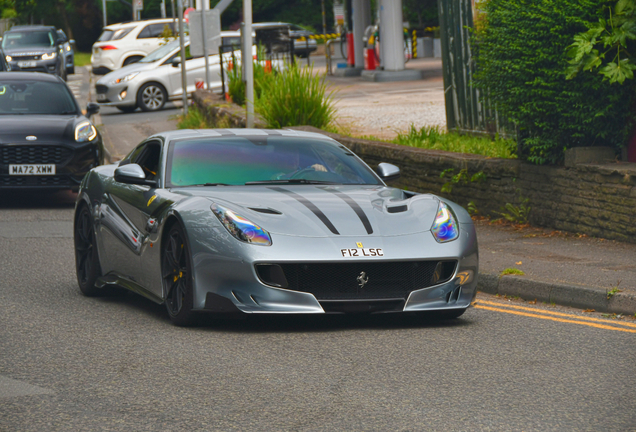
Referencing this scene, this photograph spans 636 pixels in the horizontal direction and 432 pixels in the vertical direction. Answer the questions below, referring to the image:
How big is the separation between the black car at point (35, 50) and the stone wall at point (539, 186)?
92.8 ft

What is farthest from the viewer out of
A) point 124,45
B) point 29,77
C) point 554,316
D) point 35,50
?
point 35,50

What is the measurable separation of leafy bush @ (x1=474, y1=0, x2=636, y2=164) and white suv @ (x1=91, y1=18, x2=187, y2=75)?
28696mm

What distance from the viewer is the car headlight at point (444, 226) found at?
688cm

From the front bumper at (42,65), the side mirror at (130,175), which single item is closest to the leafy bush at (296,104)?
the side mirror at (130,175)

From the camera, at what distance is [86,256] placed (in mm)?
8641

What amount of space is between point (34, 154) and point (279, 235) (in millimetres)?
8214

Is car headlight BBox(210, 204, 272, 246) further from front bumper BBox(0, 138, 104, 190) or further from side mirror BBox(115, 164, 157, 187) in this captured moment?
front bumper BBox(0, 138, 104, 190)

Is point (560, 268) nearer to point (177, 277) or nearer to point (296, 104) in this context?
point (177, 277)

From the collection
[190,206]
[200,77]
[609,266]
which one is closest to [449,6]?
[609,266]

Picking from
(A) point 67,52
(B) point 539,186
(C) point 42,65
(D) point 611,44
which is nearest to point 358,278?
Answer: (D) point 611,44

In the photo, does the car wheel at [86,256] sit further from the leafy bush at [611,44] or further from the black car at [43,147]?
the black car at [43,147]

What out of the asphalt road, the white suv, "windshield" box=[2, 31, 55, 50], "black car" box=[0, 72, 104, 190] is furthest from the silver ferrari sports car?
"windshield" box=[2, 31, 55, 50]

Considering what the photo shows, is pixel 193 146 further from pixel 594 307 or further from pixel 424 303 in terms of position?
pixel 594 307

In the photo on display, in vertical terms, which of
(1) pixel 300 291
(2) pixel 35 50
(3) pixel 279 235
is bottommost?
(1) pixel 300 291
